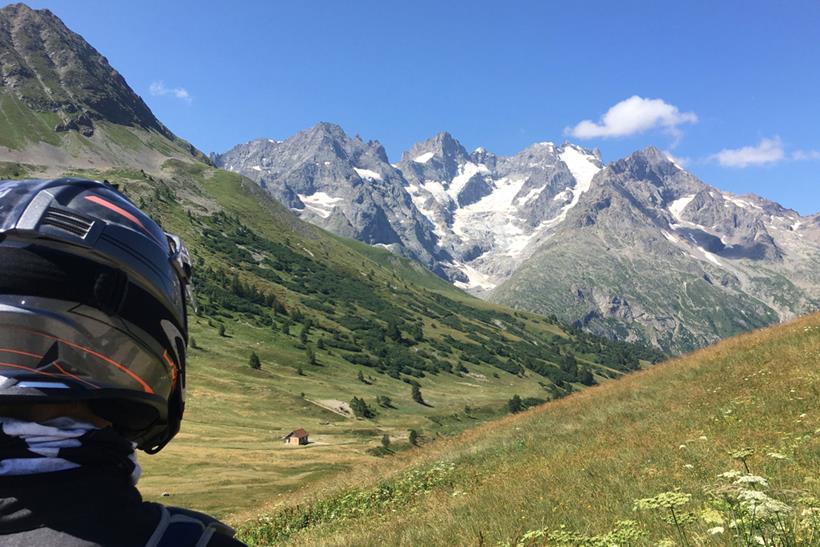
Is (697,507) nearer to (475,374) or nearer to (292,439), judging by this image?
(292,439)

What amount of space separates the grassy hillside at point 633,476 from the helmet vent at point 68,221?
475 cm

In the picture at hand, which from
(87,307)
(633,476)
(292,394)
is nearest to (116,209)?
(87,307)

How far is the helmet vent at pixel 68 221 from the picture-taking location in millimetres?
2559

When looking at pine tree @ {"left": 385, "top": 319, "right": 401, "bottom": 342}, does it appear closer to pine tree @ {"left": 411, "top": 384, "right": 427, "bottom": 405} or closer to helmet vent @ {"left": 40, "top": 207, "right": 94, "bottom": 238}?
pine tree @ {"left": 411, "top": 384, "right": 427, "bottom": 405}

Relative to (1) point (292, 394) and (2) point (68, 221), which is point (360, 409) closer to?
(1) point (292, 394)

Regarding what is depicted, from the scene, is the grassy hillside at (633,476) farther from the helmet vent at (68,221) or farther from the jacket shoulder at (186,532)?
the helmet vent at (68,221)

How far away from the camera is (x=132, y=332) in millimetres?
2789

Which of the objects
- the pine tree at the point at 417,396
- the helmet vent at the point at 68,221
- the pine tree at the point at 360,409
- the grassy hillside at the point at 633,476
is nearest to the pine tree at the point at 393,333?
the pine tree at the point at 417,396

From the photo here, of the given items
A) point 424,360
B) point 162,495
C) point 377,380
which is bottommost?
point 162,495

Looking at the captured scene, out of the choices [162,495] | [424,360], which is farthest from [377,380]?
[162,495]

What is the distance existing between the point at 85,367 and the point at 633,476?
28.7 feet

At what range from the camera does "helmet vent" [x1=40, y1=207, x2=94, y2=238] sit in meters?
2.56

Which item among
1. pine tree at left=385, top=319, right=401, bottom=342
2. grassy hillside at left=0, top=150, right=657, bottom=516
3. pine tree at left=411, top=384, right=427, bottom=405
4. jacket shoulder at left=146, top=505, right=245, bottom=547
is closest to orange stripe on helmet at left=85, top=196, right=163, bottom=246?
jacket shoulder at left=146, top=505, right=245, bottom=547

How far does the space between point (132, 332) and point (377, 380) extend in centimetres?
14094
